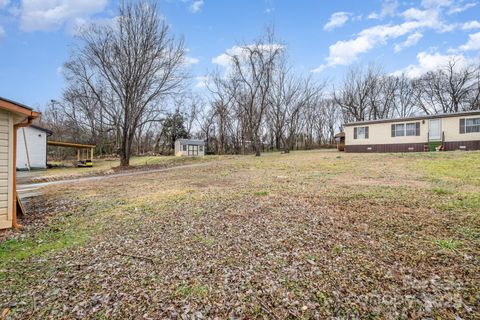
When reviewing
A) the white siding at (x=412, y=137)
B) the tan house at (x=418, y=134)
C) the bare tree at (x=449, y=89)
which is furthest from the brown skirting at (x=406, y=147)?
the bare tree at (x=449, y=89)

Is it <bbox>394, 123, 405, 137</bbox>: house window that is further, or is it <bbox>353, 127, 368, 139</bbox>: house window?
<bbox>353, 127, 368, 139</bbox>: house window

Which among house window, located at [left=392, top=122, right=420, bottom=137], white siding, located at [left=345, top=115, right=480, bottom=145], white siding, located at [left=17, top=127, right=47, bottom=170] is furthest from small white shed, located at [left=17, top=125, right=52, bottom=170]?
house window, located at [left=392, top=122, right=420, bottom=137]

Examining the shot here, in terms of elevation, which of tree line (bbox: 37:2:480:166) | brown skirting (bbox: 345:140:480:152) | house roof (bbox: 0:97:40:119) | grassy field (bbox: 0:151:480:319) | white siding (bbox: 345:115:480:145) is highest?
tree line (bbox: 37:2:480:166)

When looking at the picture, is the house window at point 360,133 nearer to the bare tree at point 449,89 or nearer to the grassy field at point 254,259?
the grassy field at point 254,259

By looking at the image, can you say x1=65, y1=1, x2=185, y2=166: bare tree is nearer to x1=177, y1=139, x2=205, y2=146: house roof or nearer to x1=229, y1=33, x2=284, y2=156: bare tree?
x1=229, y1=33, x2=284, y2=156: bare tree

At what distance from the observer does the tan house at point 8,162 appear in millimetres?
4953

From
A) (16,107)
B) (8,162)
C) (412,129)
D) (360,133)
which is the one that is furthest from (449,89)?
(8,162)

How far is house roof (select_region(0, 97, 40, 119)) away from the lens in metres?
4.72

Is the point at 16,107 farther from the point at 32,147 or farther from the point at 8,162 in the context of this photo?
the point at 32,147

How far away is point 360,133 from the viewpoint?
2172 centimetres

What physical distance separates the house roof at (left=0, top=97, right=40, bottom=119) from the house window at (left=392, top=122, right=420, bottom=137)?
72.2ft

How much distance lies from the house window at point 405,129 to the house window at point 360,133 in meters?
2.08

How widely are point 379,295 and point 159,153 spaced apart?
3763cm

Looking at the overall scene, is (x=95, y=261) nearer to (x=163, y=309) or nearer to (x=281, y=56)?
(x=163, y=309)
